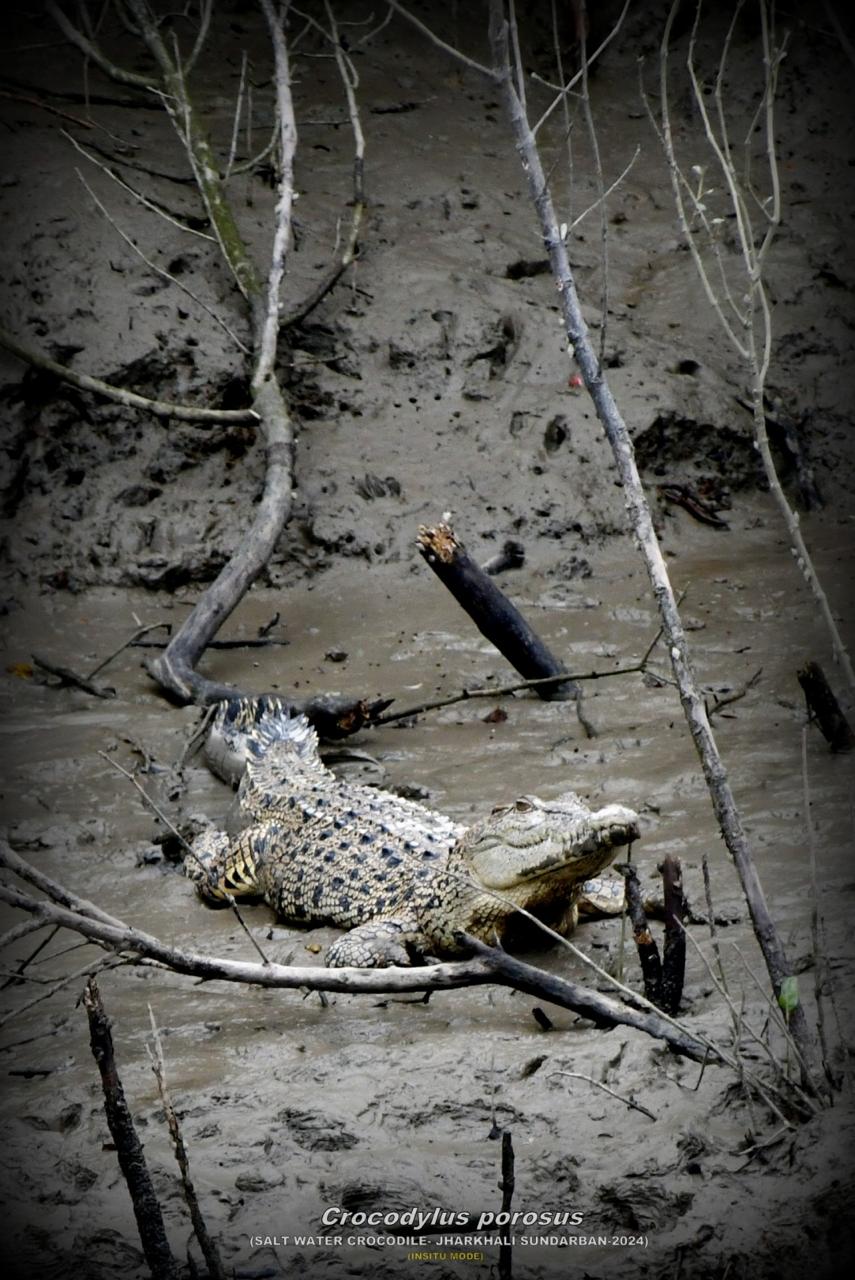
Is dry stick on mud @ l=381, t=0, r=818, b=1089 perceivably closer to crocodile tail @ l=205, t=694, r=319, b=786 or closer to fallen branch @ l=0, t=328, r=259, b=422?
crocodile tail @ l=205, t=694, r=319, b=786

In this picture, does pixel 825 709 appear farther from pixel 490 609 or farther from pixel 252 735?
pixel 252 735

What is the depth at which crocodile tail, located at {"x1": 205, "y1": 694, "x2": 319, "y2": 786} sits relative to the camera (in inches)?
260

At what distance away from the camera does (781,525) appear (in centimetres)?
954

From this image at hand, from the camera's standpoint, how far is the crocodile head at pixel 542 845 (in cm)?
446

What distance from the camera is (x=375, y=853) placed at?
551 centimetres

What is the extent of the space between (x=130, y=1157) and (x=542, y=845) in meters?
2.11

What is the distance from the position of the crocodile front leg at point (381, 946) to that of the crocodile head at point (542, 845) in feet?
1.22

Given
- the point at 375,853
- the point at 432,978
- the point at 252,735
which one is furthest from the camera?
the point at 252,735

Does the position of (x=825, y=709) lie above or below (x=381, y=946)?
above

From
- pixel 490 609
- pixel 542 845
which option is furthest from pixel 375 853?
Result: pixel 490 609

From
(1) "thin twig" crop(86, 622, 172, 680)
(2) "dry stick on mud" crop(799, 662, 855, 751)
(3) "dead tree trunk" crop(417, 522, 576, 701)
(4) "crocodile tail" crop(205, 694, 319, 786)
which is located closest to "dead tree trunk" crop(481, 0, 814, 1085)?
(2) "dry stick on mud" crop(799, 662, 855, 751)

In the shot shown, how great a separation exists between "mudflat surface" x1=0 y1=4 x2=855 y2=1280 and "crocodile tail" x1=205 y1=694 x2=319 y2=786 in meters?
0.19

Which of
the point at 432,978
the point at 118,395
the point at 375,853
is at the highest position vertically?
the point at 118,395

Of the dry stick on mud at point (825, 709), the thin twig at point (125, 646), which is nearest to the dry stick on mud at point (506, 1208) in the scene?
the dry stick on mud at point (825, 709)
